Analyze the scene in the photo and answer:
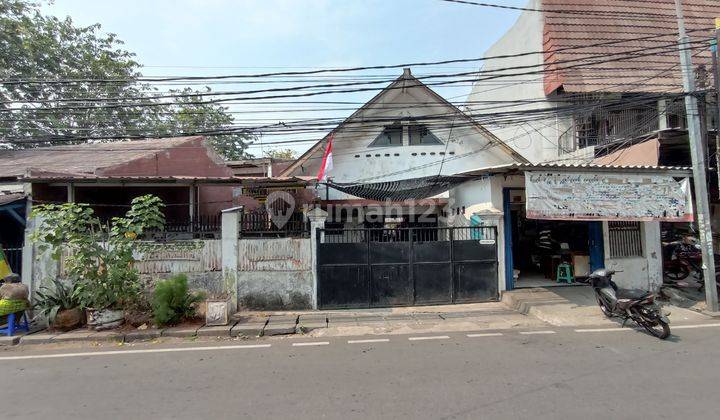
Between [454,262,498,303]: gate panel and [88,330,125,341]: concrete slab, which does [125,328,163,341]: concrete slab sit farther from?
[454,262,498,303]: gate panel

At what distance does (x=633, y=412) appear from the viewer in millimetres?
3598

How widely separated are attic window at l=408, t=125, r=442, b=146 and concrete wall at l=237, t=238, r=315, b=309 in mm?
6595

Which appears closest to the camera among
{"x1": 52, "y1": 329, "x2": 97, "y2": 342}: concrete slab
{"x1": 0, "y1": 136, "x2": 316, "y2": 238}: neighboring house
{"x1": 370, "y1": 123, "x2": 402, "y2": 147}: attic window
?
{"x1": 52, "y1": 329, "x2": 97, "y2": 342}: concrete slab

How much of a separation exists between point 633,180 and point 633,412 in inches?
278

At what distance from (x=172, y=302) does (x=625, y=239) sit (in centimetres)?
1059

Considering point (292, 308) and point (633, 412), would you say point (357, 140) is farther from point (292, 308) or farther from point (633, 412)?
point (633, 412)

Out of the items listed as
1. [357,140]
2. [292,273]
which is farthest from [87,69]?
[292,273]

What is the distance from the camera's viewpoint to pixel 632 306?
6.62 metres

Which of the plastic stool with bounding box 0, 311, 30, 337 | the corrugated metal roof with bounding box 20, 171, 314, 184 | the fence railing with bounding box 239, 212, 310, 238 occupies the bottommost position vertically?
the plastic stool with bounding box 0, 311, 30, 337

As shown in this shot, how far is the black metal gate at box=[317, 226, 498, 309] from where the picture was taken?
8961 millimetres

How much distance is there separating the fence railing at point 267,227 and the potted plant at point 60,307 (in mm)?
3310

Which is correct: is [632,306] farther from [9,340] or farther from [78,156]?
[78,156]

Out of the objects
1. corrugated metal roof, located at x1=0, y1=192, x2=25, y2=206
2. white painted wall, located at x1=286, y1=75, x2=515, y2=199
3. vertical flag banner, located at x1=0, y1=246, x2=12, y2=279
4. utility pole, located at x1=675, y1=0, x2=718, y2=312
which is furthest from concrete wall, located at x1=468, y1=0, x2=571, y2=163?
vertical flag banner, located at x1=0, y1=246, x2=12, y2=279

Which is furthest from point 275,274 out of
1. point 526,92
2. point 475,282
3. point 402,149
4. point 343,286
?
point 526,92
